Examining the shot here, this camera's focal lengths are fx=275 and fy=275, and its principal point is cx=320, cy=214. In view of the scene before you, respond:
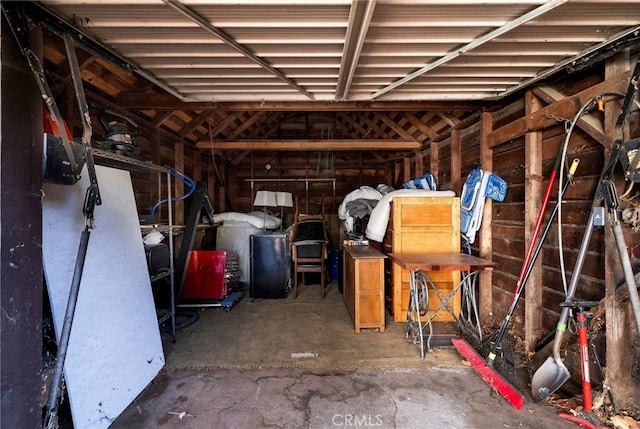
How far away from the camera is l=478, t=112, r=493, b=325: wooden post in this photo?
292 cm

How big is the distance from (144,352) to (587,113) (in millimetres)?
3615

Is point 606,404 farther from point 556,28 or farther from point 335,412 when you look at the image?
point 556,28

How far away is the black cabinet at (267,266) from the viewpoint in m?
4.14

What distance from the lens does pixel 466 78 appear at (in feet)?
7.02

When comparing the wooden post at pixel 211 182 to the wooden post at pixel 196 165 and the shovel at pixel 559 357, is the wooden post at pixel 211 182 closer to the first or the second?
the wooden post at pixel 196 165

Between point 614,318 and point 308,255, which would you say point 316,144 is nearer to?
point 308,255

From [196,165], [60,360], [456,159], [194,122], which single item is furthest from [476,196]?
[196,165]

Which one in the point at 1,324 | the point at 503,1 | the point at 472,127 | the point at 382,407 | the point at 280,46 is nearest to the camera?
the point at 1,324

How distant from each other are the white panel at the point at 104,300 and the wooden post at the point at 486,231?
3159 mm

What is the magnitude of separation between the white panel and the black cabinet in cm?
191

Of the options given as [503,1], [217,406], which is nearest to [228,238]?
[217,406]

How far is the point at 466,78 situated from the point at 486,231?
1612 mm

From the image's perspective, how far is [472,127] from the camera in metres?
3.31

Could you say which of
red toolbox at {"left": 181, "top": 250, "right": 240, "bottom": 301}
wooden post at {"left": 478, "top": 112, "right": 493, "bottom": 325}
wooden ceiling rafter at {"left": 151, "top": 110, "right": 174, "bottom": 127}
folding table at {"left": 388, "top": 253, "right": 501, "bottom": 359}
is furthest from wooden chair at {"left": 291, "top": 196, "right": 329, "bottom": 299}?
wooden ceiling rafter at {"left": 151, "top": 110, "right": 174, "bottom": 127}
